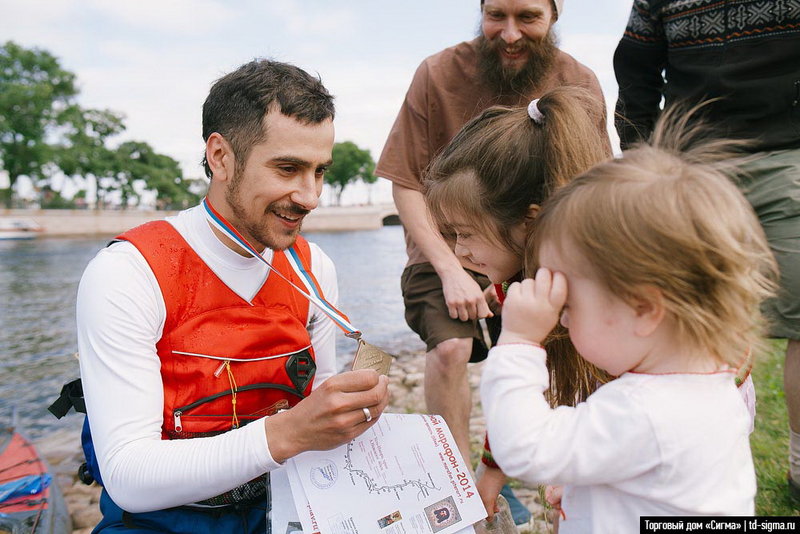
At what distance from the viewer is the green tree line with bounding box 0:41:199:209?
41719mm

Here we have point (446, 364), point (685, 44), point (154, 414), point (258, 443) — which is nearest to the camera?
point (258, 443)

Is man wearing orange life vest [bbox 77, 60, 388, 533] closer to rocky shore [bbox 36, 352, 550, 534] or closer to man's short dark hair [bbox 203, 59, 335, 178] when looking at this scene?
man's short dark hair [bbox 203, 59, 335, 178]

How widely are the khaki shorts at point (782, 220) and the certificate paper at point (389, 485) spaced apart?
5.16 feet

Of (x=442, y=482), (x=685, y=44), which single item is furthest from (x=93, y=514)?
(x=685, y=44)

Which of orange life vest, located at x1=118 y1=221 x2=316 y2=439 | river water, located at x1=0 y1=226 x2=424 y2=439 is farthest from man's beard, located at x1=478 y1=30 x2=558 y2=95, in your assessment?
river water, located at x1=0 y1=226 x2=424 y2=439

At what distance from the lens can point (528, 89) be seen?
3.33 metres

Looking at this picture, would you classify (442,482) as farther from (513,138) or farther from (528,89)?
(528,89)

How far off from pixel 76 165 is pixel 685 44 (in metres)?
50.7

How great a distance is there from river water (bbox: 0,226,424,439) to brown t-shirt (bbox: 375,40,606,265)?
425cm

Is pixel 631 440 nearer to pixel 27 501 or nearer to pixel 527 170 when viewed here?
pixel 527 170

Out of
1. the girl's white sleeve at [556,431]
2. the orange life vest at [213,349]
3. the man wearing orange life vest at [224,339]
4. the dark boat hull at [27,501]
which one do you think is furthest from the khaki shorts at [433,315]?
the dark boat hull at [27,501]

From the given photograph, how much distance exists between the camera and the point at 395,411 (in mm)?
5188

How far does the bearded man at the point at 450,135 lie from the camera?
10.5 feet

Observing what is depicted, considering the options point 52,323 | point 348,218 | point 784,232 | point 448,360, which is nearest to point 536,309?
point 784,232
